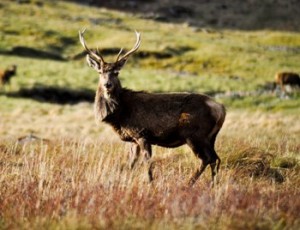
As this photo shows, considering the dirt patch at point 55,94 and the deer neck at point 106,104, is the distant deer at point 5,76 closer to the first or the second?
the dirt patch at point 55,94

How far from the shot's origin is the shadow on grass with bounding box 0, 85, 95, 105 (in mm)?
38219

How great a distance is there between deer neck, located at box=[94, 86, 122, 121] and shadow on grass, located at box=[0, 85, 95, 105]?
2798 cm

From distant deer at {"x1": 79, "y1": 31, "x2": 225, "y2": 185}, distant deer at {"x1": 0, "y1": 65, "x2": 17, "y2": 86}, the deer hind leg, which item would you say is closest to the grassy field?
the deer hind leg

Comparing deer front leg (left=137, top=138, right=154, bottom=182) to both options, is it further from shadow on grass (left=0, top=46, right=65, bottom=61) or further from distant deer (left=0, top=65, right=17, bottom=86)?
shadow on grass (left=0, top=46, right=65, bottom=61)

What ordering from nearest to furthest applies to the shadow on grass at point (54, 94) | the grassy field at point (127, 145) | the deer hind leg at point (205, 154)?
1. the grassy field at point (127, 145)
2. the deer hind leg at point (205, 154)
3. the shadow on grass at point (54, 94)

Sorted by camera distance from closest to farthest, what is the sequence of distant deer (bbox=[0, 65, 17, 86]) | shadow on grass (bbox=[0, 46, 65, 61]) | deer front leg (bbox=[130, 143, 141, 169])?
deer front leg (bbox=[130, 143, 141, 169]) → distant deer (bbox=[0, 65, 17, 86]) → shadow on grass (bbox=[0, 46, 65, 61])

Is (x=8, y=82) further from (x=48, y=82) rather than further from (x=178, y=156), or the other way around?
(x=178, y=156)

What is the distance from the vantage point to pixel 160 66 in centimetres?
5516

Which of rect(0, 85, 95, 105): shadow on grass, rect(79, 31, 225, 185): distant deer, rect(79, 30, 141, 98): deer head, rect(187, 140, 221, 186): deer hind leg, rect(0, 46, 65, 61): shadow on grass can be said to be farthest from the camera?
rect(0, 46, 65, 61): shadow on grass

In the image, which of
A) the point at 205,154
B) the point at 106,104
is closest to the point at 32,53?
the point at 106,104

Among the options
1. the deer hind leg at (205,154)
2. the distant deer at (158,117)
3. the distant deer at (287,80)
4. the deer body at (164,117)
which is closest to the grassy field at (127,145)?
the deer hind leg at (205,154)

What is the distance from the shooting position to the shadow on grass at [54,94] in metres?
38.2

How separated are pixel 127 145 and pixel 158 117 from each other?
2555mm

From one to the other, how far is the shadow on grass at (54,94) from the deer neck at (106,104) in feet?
91.8
